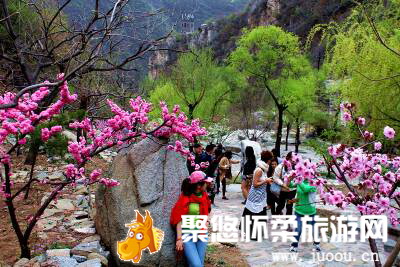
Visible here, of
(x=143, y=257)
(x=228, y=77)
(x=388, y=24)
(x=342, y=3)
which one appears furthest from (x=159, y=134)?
(x=342, y=3)

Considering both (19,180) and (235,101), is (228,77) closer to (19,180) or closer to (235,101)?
(235,101)

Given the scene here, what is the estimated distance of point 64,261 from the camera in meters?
4.88

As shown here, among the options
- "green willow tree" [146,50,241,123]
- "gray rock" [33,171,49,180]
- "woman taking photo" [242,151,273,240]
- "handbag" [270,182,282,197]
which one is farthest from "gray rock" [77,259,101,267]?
"green willow tree" [146,50,241,123]

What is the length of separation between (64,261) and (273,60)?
23222 millimetres

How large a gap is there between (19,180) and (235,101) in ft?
73.8

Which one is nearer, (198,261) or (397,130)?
(198,261)

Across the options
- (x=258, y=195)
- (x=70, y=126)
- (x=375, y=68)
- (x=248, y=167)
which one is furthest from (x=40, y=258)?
(x=375, y=68)

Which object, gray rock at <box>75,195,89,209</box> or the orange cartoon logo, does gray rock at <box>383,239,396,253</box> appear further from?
gray rock at <box>75,195,89,209</box>

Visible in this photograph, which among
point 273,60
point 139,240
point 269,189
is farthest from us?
point 273,60

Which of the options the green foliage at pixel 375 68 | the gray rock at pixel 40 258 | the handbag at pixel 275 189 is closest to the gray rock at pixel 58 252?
the gray rock at pixel 40 258

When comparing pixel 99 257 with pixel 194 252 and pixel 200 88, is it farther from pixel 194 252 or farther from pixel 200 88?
pixel 200 88

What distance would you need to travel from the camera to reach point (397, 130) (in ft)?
32.7

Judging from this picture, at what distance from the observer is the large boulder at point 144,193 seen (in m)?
5.30

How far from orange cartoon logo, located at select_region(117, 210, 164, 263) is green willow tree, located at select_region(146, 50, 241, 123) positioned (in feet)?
61.5
